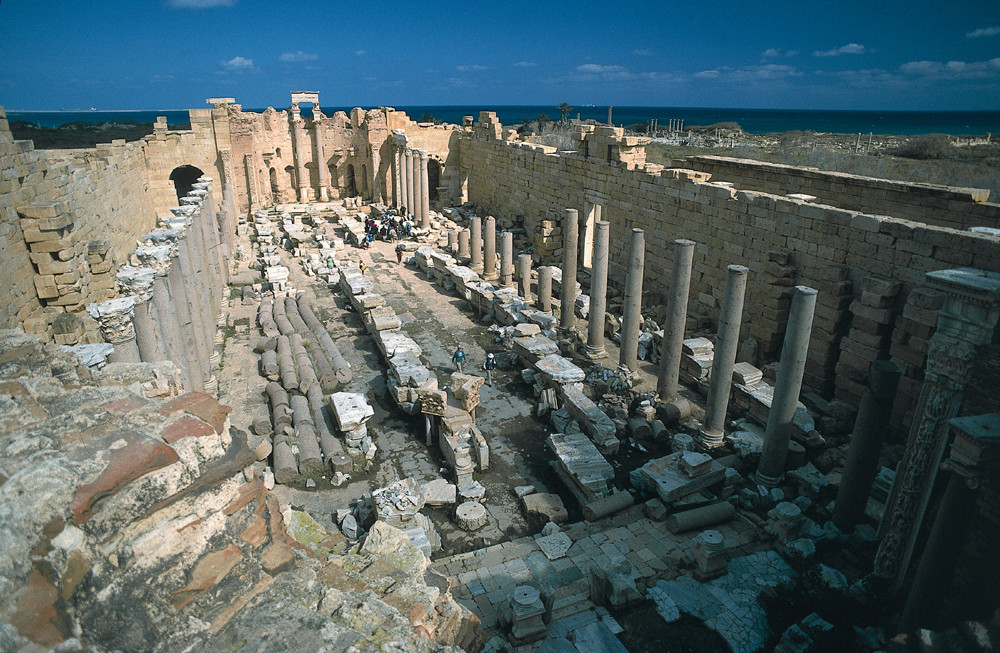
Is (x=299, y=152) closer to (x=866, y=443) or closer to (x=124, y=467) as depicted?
(x=866, y=443)

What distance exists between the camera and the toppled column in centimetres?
1202

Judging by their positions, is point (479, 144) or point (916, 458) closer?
point (916, 458)

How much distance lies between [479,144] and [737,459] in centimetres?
2065

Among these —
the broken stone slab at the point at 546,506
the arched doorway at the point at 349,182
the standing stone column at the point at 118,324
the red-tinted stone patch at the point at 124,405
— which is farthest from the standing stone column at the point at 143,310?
the arched doorway at the point at 349,182

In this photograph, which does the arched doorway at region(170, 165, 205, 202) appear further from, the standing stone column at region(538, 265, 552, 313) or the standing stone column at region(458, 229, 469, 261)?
the standing stone column at region(538, 265, 552, 313)

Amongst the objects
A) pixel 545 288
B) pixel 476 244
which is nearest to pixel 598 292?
pixel 545 288

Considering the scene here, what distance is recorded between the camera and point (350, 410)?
35.0ft

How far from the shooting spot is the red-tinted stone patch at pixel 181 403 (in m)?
4.09

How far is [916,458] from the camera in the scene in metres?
6.42

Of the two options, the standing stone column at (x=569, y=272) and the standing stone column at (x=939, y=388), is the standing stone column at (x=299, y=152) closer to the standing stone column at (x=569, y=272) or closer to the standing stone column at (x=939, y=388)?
the standing stone column at (x=569, y=272)

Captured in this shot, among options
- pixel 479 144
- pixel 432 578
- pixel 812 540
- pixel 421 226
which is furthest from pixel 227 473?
pixel 479 144

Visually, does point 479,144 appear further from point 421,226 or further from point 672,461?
point 672,461

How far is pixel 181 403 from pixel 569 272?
11.7 m

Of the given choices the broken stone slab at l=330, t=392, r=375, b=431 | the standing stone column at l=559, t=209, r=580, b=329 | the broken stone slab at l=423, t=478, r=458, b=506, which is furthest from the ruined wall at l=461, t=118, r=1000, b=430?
the broken stone slab at l=330, t=392, r=375, b=431
